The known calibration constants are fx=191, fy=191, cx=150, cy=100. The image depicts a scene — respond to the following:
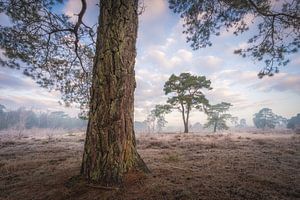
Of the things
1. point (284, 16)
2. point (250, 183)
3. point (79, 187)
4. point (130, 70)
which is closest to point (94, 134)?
point (79, 187)

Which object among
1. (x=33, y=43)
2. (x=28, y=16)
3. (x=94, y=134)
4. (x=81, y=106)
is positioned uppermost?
(x=28, y=16)

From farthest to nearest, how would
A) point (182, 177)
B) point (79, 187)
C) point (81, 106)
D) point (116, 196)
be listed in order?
point (81, 106) < point (182, 177) < point (79, 187) < point (116, 196)

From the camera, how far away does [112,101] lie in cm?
322

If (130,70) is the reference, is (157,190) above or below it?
below

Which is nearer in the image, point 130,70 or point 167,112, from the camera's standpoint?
point 130,70

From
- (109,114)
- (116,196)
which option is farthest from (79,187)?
(109,114)

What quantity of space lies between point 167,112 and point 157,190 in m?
28.2

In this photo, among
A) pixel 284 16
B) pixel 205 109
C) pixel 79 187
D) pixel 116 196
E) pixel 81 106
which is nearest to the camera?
pixel 116 196

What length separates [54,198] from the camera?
9.36 feet

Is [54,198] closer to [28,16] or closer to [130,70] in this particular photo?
[130,70]

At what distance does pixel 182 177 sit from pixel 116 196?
128 cm

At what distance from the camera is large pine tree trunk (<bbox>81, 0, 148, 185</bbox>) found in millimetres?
3135

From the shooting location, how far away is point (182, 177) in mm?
3447

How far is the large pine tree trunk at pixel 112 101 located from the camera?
313cm
